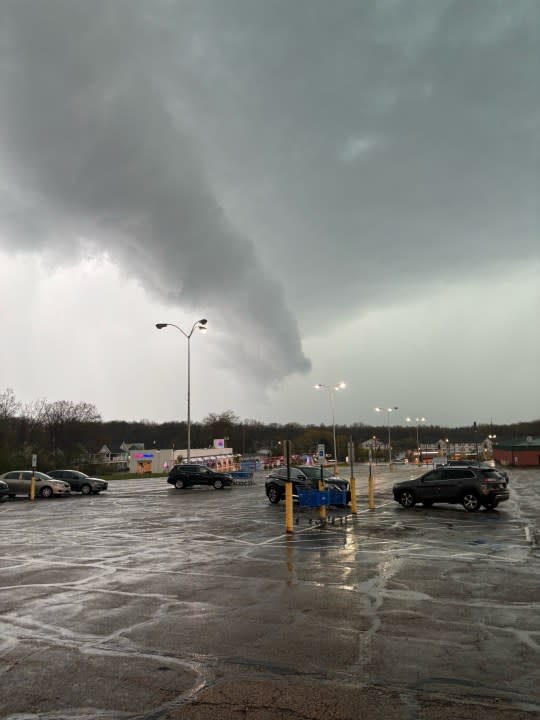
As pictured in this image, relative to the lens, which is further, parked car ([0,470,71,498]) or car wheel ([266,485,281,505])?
parked car ([0,470,71,498])

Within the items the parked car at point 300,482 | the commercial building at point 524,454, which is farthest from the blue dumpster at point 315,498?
the commercial building at point 524,454

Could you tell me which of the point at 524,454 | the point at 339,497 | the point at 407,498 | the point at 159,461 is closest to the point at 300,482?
the point at 339,497

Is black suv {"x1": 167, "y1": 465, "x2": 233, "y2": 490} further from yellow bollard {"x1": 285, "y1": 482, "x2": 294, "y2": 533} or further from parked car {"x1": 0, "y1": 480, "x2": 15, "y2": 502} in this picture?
yellow bollard {"x1": 285, "y1": 482, "x2": 294, "y2": 533}

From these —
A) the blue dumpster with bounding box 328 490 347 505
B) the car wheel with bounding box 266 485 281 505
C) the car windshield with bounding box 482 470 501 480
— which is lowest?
the car wheel with bounding box 266 485 281 505

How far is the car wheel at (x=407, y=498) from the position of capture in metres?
22.6

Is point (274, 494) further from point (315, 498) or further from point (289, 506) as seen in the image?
point (289, 506)

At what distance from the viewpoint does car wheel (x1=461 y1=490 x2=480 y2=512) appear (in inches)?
816

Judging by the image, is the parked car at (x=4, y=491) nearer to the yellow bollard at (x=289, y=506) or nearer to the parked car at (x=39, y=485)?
the parked car at (x=39, y=485)

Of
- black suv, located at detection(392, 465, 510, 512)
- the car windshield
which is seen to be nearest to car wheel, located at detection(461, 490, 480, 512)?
black suv, located at detection(392, 465, 510, 512)

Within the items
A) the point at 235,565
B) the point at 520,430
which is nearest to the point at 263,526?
the point at 235,565

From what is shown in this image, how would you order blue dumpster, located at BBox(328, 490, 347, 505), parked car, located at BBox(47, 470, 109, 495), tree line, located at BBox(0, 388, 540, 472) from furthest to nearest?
tree line, located at BBox(0, 388, 540, 472)
parked car, located at BBox(47, 470, 109, 495)
blue dumpster, located at BBox(328, 490, 347, 505)

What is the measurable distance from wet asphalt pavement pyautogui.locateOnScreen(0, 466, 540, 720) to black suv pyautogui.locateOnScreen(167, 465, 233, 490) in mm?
23239

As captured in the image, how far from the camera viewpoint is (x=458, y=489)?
2122 cm

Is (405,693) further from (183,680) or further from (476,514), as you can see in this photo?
(476,514)
